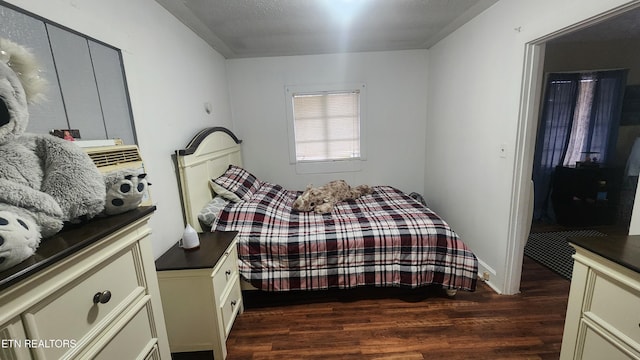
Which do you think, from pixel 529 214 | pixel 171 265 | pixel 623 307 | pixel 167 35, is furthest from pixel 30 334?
pixel 529 214

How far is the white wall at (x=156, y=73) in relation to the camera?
121 centimetres

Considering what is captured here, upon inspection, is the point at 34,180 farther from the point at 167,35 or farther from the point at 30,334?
the point at 167,35

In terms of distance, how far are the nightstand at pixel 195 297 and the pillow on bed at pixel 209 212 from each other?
0.41m

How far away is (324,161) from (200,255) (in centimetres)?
226

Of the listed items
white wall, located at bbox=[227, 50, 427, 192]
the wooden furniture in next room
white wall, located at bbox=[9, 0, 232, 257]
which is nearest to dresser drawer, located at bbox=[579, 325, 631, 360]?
white wall, located at bbox=[9, 0, 232, 257]

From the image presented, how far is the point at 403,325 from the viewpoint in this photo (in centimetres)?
182

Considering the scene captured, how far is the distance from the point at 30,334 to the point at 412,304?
2103 millimetres

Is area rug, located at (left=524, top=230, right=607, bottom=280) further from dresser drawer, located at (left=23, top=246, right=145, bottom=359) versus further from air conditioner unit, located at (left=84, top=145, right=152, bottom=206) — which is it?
air conditioner unit, located at (left=84, top=145, right=152, bottom=206)

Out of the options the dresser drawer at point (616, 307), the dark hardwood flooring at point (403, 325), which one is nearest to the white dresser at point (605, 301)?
the dresser drawer at point (616, 307)

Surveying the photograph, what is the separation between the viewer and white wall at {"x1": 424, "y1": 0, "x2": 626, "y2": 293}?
5.71 ft

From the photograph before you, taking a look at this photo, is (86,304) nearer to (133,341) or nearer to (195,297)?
(133,341)

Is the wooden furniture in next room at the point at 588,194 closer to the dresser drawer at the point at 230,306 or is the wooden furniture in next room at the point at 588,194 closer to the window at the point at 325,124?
the window at the point at 325,124

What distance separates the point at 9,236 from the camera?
20.6 inches

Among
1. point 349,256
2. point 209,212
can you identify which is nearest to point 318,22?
point 209,212
